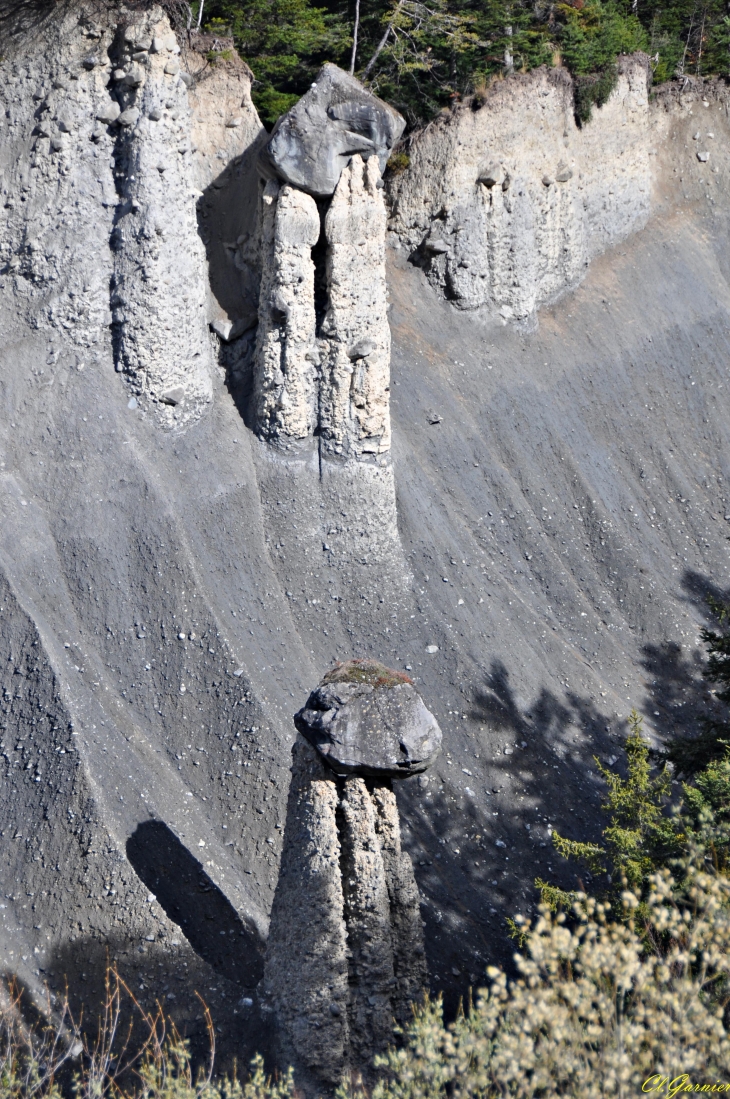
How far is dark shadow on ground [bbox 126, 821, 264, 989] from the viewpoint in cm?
1388

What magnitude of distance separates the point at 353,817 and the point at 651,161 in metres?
25.6

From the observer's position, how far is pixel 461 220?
2448 cm

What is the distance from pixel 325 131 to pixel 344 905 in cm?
1380

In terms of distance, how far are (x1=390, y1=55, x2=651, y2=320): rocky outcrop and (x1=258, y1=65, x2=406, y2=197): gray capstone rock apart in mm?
5595

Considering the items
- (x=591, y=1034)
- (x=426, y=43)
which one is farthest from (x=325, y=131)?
→ (x=591, y=1034)

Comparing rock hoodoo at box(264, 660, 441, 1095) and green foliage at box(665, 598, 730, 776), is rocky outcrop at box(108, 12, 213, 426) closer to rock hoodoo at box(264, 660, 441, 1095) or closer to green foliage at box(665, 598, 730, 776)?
rock hoodoo at box(264, 660, 441, 1095)

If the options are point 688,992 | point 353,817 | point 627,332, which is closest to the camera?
point 688,992

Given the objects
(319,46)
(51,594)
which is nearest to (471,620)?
(51,594)

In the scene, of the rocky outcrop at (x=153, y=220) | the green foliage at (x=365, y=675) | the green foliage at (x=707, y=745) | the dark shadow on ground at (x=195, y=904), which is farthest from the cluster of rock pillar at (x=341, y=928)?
the rocky outcrop at (x=153, y=220)

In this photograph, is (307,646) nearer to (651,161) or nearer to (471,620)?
(471,620)

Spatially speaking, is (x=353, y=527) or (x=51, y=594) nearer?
(x=51, y=594)

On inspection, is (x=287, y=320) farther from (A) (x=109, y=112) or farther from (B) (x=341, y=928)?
(B) (x=341, y=928)

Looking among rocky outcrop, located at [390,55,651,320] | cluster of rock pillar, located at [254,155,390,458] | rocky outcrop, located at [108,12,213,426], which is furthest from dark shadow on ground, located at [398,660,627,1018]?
rocky outcrop, located at [390,55,651,320]

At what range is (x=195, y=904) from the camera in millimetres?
14438
